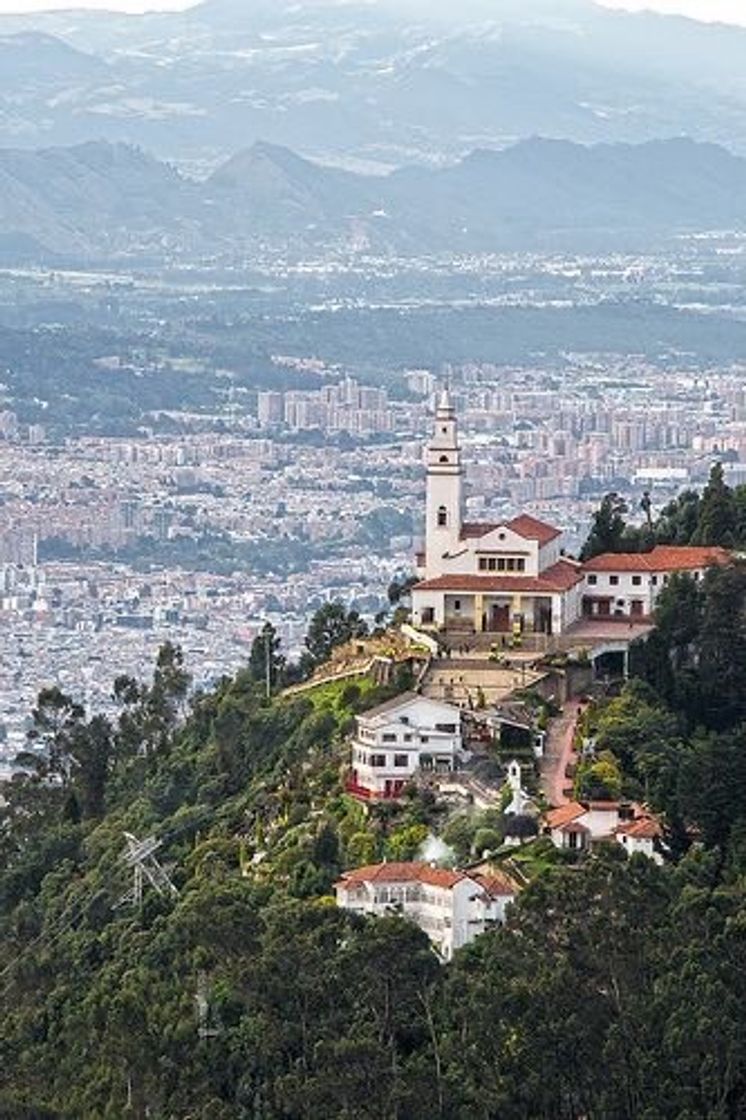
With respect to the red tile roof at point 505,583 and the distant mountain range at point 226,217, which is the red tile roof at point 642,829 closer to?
the red tile roof at point 505,583

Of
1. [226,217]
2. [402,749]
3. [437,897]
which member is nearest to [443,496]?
[402,749]

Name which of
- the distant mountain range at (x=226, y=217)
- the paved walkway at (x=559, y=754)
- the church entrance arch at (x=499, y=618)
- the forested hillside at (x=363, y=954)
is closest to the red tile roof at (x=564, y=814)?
the forested hillside at (x=363, y=954)

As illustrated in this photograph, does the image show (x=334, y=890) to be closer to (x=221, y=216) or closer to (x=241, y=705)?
(x=241, y=705)

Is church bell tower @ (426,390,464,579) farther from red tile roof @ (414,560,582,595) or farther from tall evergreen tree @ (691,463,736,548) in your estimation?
tall evergreen tree @ (691,463,736,548)

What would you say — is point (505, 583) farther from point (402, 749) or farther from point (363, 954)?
point (363, 954)

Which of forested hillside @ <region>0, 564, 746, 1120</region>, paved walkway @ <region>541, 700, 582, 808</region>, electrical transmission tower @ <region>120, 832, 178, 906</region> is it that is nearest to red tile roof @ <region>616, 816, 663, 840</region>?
forested hillside @ <region>0, 564, 746, 1120</region>
